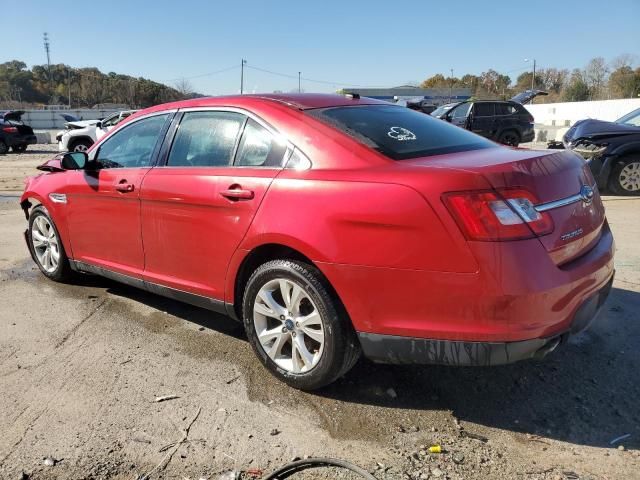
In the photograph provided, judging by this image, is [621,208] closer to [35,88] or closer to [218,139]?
[218,139]

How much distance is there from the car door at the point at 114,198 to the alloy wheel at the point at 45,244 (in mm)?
445

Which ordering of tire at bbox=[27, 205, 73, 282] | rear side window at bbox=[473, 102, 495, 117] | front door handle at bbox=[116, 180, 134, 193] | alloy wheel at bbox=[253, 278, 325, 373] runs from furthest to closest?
rear side window at bbox=[473, 102, 495, 117] → tire at bbox=[27, 205, 73, 282] → front door handle at bbox=[116, 180, 134, 193] → alloy wheel at bbox=[253, 278, 325, 373]

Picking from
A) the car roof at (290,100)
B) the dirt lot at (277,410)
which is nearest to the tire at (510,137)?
the dirt lot at (277,410)

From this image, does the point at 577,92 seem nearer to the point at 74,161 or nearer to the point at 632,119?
the point at 632,119

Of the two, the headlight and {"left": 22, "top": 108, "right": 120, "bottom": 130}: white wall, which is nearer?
the headlight

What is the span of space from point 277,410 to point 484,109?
16.1 meters

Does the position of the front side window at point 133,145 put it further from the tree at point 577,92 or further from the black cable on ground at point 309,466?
the tree at point 577,92

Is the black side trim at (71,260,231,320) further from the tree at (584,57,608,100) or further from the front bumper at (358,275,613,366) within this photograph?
the tree at (584,57,608,100)

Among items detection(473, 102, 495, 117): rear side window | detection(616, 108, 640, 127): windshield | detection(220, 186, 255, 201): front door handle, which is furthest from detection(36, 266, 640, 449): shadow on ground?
detection(473, 102, 495, 117): rear side window

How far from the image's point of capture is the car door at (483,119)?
16.9m

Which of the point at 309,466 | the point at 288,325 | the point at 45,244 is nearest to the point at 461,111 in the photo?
the point at 45,244

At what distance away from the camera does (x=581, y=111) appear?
40406 mm

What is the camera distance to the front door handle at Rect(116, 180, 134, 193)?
152 inches

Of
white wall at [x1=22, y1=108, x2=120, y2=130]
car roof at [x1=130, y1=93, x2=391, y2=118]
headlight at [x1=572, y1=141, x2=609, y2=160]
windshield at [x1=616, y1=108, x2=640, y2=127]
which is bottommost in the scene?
white wall at [x1=22, y1=108, x2=120, y2=130]
